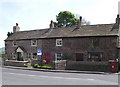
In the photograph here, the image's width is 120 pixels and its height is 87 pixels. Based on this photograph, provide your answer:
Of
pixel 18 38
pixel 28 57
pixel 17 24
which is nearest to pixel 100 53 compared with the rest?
pixel 28 57

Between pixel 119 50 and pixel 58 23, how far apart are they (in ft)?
129

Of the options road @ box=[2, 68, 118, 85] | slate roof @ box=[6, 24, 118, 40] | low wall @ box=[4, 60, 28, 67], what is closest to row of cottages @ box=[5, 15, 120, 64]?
slate roof @ box=[6, 24, 118, 40]

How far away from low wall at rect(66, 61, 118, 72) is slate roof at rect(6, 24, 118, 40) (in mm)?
6274

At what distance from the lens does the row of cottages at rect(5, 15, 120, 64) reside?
85.8ft

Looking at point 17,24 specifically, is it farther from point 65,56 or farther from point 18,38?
point 65,56

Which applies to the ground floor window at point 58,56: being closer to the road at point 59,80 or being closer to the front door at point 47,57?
the front door at point 47,57

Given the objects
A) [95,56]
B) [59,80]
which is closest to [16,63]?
[95,56]

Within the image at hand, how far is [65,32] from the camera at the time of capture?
31547 millimetres

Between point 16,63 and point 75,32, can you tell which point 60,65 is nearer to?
point 75,32

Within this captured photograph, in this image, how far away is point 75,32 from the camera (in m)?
30.2

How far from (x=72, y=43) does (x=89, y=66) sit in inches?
284

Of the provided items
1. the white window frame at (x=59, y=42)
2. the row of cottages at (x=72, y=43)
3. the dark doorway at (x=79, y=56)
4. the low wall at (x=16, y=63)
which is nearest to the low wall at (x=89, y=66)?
the row of cottages at (x=72, y=43)

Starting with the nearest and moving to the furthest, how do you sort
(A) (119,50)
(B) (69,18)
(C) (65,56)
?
(A) (119,50)
(C) (65,56)
(B) (69,18)

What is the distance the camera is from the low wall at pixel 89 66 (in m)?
21.8
